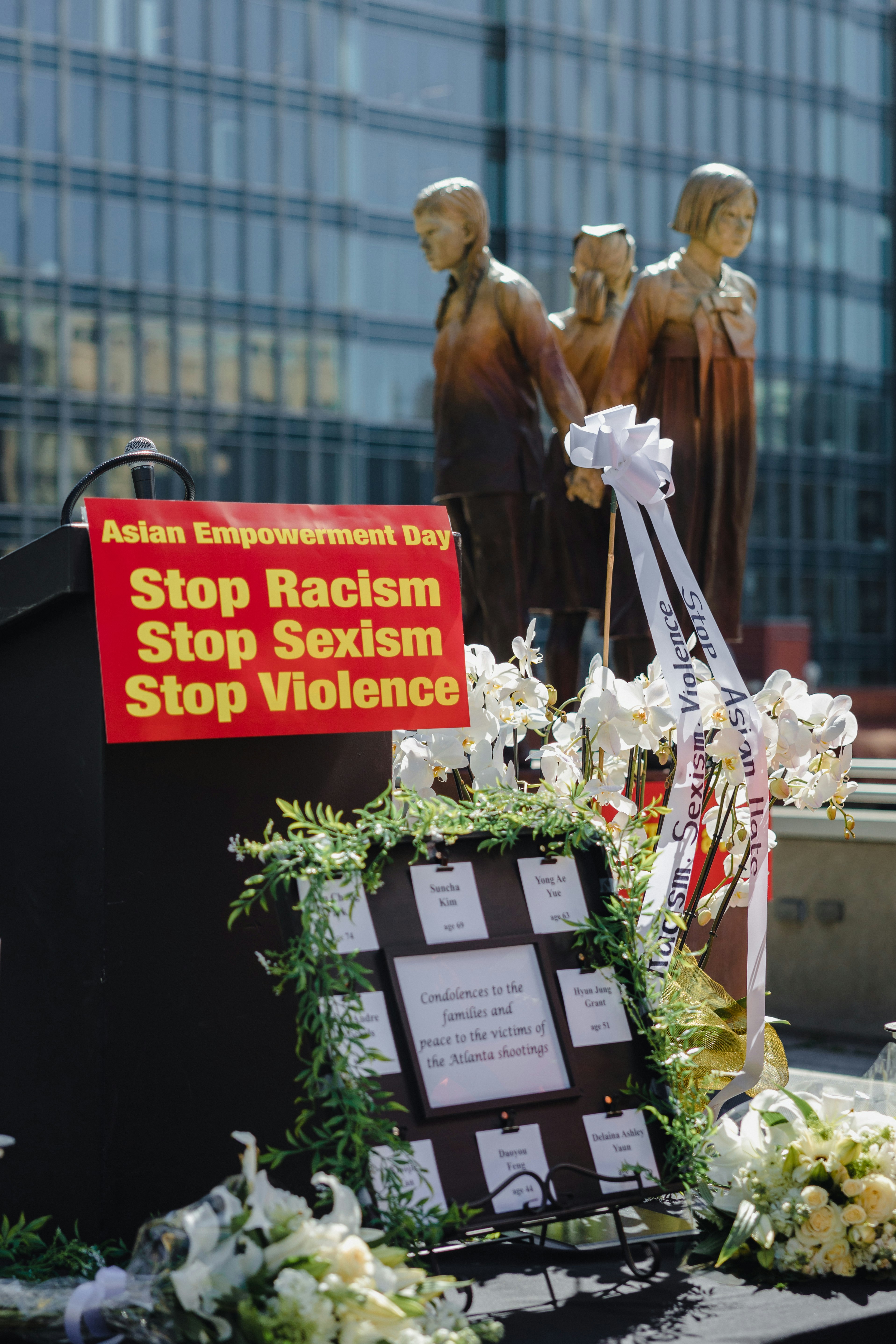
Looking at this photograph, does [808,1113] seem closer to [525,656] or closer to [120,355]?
[525,656]

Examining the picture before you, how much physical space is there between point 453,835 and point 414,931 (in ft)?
0.56

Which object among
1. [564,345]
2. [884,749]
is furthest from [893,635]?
[564,345]

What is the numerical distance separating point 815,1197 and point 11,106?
35409mm

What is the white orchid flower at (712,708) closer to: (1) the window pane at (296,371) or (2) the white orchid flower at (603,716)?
(2) the white orchid flower at (603,716)

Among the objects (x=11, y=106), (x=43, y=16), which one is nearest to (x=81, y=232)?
(x=11, y=106)

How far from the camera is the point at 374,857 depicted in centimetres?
252

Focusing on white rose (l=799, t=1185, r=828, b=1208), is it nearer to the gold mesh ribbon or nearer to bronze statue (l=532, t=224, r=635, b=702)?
the gold mesh ribbon

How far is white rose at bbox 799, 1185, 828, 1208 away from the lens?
2543 mm

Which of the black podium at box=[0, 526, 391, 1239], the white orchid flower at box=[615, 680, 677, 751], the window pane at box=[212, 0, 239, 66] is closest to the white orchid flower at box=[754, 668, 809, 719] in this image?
the white orchid flower at box=[615, 680, 677, 751]

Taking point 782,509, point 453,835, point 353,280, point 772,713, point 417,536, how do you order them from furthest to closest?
1. point 782,509
2. point 353,280
3. point 772,713
4. point 417,536
5. point 453,835

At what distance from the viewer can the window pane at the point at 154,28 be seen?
36125mm

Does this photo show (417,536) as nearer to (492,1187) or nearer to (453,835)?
(453,835)

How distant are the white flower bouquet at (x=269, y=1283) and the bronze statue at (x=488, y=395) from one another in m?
5.20

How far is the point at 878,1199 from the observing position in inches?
101
